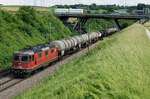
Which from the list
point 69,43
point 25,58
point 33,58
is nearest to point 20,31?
point 69,43

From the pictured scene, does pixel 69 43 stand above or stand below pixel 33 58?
above

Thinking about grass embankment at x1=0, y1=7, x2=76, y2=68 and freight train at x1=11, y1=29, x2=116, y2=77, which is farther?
grass embankment at x1=0, y1=7, x2=76, y2=68

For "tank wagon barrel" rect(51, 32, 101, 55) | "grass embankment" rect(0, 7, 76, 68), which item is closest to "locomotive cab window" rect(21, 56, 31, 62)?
"grass embankment" rect(0, 7, 76, 68)

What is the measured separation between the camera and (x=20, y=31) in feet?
164

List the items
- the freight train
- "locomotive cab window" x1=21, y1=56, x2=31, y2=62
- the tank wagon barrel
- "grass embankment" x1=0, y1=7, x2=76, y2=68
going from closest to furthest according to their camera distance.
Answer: "locomotive cab window" x1=21, y1=56, x2=31, y2=62 → the freight train → the tank wagon barrel → "grass embankment" x1=0, y1=7, x2=76, y2=68

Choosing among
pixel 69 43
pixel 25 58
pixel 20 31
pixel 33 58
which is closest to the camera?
pixel 25 58

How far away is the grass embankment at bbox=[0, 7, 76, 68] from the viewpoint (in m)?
37.3

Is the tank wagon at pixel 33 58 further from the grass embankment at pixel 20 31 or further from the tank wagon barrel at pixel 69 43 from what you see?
the grass embankment at pixel 20 31

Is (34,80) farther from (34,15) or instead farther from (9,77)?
(34,15)

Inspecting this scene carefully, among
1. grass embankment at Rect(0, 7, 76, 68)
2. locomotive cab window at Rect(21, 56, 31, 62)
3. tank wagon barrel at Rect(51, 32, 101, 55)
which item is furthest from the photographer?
grass embankment at Rect(0, 7, 76, 68)

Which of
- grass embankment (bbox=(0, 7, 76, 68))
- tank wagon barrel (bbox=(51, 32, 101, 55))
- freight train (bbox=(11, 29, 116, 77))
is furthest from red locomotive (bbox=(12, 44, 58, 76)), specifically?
tank wagon barrel (bbox=(51, 32, 101, 55))

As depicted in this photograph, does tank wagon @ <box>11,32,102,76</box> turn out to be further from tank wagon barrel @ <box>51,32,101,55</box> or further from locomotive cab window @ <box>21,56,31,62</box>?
tank wagon barrel @ <box>51,32,101,55</box>

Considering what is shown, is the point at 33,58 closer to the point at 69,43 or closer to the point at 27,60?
the point at 27,60

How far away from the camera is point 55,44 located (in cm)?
3622
